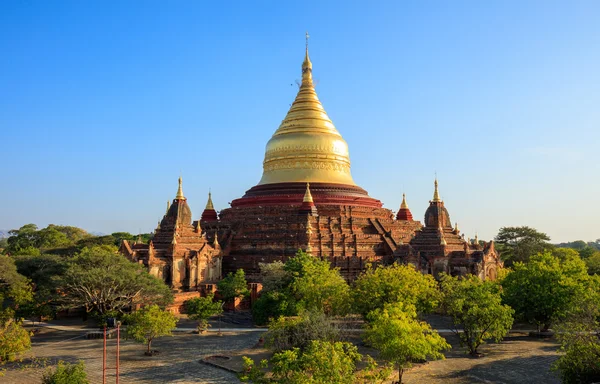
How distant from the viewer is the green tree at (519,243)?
6875 cm

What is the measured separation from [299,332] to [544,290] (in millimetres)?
17258

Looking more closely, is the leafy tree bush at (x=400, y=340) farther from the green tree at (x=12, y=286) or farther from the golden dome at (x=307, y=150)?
the golden dome at (x=307, y=150)

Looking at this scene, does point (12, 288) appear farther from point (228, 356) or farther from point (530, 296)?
point (530, 296)

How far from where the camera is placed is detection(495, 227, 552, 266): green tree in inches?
2707

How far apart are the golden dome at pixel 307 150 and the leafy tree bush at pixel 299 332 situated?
121 ft

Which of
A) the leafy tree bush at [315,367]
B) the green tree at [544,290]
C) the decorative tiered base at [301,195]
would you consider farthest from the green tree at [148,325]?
the decorative tiered base at [301,195]

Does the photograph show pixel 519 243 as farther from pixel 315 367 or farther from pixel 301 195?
pixel 315 367

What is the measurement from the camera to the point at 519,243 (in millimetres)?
72062

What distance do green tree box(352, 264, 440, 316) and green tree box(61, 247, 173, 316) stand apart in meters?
15.6

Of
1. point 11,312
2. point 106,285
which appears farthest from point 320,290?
point 11,312

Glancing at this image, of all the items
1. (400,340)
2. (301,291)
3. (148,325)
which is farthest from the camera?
(301,291)

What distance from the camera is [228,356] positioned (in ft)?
89.4

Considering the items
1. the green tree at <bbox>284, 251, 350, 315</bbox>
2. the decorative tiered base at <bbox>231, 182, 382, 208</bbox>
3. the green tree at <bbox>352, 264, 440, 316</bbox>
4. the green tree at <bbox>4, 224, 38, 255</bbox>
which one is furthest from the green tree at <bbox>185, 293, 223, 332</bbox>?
the green tree at <bbox>4, 224, 38, 255</bbox>

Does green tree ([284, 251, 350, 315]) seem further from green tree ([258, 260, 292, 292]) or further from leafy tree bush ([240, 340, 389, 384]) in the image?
leafy tree bush ([240, 340, 389, 384])
